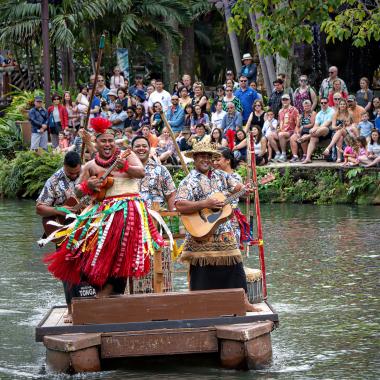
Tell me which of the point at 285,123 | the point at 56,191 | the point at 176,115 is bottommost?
the point at 56,191

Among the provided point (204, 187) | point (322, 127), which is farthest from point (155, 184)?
point (322, 127)

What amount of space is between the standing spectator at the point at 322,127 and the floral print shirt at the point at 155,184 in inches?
488

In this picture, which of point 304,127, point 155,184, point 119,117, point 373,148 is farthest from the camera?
point 119,117

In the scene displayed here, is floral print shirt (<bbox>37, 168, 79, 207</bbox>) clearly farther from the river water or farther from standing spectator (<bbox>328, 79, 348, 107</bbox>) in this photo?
standing spectator (<bbox>328, 79, 348, 107</bbox>)

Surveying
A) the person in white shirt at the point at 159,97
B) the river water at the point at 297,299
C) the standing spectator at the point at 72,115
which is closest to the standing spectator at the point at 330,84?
the person in white shirt at the point at 159,97

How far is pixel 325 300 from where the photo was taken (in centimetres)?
1298

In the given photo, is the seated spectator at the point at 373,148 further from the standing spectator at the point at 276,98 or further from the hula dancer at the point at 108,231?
the hula dancer at the point at 108,231

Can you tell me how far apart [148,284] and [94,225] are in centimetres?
172

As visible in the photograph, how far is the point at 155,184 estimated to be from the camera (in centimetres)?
1194

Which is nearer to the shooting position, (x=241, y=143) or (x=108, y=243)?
(x=108, y=243)

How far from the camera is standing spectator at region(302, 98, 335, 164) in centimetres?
2419

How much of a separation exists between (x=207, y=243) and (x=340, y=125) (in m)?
13.9

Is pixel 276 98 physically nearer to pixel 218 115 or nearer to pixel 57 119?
pixel 218 115

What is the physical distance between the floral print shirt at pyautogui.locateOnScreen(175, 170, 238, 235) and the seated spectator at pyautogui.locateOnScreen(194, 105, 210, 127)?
14953mm
